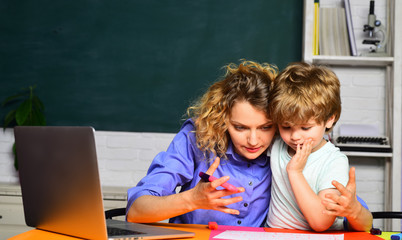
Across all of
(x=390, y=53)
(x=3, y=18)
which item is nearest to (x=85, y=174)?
(x=390, y=53)

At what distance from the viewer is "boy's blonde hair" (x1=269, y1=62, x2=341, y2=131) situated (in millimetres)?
1492

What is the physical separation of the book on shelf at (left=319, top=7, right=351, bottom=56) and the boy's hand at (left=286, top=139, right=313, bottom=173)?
1655 millimetres

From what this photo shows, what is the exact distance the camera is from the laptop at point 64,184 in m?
1.10

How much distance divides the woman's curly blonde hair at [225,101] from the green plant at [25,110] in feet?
5.90

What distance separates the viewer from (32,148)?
120cm

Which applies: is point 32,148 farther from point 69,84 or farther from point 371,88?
point 371,88

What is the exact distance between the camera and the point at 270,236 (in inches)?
52.1

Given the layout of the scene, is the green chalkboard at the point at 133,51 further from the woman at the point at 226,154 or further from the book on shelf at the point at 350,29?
the woman at the point at 226,154

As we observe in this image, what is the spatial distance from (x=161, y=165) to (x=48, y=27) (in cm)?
208

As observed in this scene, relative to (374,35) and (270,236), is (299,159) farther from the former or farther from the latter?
→ (374,35)

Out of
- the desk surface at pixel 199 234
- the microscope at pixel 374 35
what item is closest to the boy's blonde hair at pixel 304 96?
the desk surface at pixel 199 234

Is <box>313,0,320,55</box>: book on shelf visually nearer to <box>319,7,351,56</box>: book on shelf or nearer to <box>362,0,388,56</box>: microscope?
<box>319,7,351,56</box>: book on shelf

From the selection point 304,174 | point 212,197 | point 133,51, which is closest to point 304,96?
point 304,174

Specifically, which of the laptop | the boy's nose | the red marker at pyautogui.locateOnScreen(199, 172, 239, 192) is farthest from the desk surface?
the boy's nose
